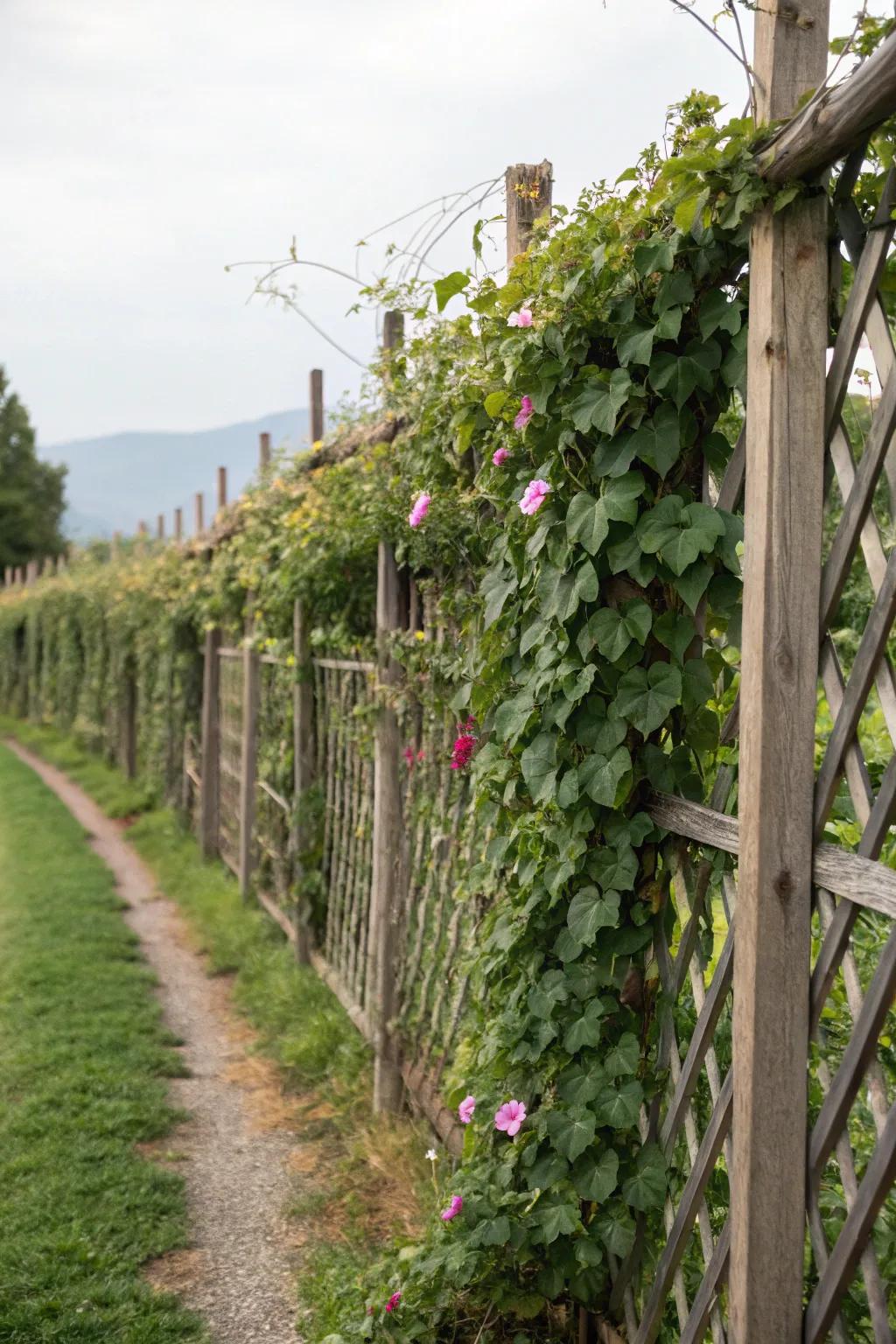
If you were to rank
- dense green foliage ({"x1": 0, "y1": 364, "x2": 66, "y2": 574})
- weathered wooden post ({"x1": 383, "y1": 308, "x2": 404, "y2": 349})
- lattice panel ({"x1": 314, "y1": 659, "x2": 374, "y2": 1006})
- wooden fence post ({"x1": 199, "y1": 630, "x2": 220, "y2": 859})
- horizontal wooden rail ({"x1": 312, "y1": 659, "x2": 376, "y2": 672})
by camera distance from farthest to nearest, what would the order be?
dense green foliage ({"x1": 0, "y1": 364, "x2": 66, "y2": 574})
wooden fence post ({"x1": 199, "y1": 630, "x2": 220, "y2": 859})
lattice panel ({"x1": 314, "y1": 659, "x2": 374, "y2": 1006})
horizontal wooden rail ({"x1": 312, "y1": 659, "x2": 376, "y2": 672})
weathered wooden post ({"x1": 383, "y1": 308, "x2": 404, "y2": 349})

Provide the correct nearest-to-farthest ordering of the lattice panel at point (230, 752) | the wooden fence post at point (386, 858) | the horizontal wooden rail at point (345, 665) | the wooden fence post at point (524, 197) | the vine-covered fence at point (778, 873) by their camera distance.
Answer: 1. the vine-covered fence at point (778, 873)
2. the wooden fence post at point (524, 197)
3. the wooden fence post at point (386, 858)
4. the horizontal wooden rail at point (345, 665)
5. the lattice panel at point (230, 752)

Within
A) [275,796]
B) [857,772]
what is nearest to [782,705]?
[857,772]

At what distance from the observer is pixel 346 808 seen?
5359 millimetres

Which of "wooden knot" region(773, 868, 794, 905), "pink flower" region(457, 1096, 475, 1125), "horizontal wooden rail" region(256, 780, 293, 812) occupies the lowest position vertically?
"pink flower" region(457, 1096, 475, 1125)

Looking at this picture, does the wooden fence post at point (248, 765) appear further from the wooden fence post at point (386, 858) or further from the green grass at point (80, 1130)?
the wooden fence post at point (386, 858)

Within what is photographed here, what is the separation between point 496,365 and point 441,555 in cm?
105

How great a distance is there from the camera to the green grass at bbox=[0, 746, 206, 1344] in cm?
318

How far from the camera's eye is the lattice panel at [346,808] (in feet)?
16.3

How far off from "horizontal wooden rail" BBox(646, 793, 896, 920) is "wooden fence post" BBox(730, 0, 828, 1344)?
0.05 m

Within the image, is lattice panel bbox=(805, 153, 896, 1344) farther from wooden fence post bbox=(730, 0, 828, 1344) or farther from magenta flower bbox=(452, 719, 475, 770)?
magenta flower bbox=(452, 719, 475, 770)

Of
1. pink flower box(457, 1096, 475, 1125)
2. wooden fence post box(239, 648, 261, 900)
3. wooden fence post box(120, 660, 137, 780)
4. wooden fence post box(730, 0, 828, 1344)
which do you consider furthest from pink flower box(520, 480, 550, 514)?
wooden fence post box(120, 660, 137, 780)

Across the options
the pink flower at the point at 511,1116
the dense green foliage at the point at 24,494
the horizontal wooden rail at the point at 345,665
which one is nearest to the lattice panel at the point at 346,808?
the horizontal wooden rail at the point at 345,665

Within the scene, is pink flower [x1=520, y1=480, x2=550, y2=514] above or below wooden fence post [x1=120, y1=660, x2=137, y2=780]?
above

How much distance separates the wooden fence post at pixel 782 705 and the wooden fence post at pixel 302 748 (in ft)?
14.0
